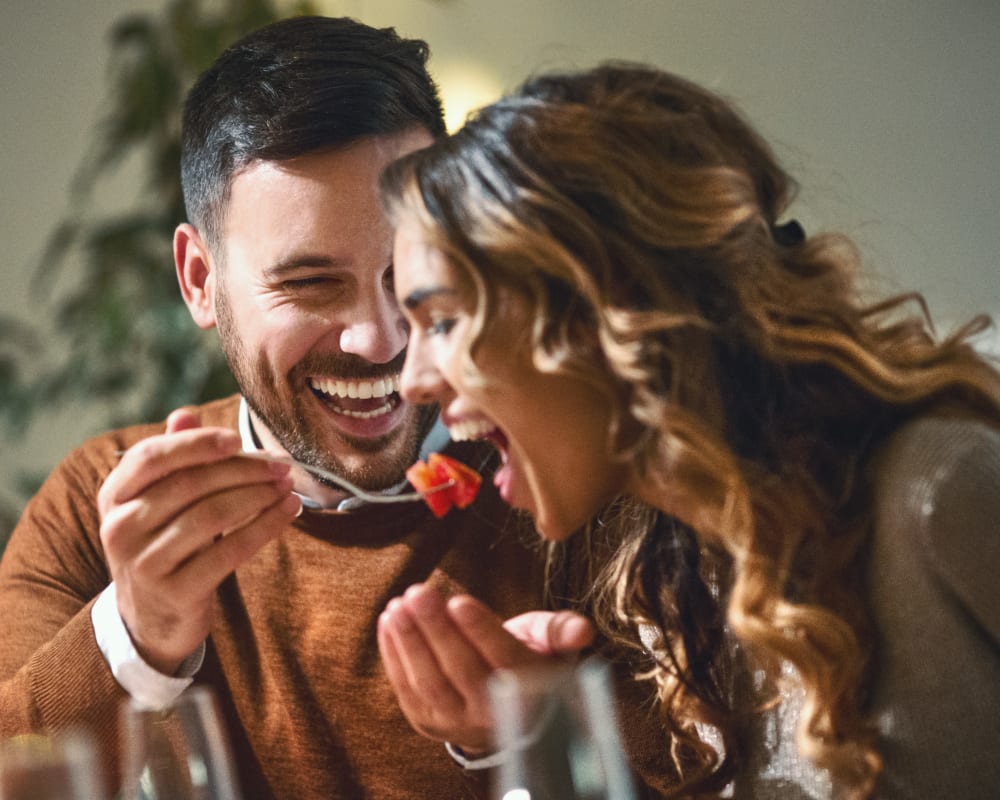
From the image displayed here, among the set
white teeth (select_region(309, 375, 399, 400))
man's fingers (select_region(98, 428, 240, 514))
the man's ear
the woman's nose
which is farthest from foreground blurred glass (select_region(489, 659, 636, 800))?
the man's ear

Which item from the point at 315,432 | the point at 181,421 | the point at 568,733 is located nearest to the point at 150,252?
the point at 315,432

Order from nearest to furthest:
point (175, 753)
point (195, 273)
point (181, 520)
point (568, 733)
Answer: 1. point (568, 733)
2. point (175, 753)
3. point (181, 520)
4. point (195, 273)

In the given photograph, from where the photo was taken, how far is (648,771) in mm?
1413

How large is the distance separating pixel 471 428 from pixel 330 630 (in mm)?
546

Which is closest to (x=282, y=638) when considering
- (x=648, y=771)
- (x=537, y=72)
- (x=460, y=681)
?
(x=648, y=771)

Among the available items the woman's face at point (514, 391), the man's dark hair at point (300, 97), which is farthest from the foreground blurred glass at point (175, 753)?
the man's dark hair at point (300, 97)

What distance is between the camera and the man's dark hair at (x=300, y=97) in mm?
1514

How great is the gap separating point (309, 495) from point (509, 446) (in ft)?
2.08

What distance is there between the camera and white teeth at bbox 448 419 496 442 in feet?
3.75

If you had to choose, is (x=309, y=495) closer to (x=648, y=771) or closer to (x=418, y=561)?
(x=418, y=561)

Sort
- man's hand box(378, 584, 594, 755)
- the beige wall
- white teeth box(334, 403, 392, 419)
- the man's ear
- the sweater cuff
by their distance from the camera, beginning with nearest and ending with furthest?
man's hand box(378, 584, 594, 755)
the sweater cuff
white teeth box(334, 403, 392, 419)
the man's ear
the beige wall

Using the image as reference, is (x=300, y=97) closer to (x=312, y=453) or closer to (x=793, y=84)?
(x=312, y=453)

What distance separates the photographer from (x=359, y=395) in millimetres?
1567

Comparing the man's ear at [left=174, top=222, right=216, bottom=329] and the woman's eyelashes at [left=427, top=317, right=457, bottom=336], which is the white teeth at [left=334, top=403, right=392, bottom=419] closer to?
the man's ear at [left=174, top=222, right=216, bottom=329]
